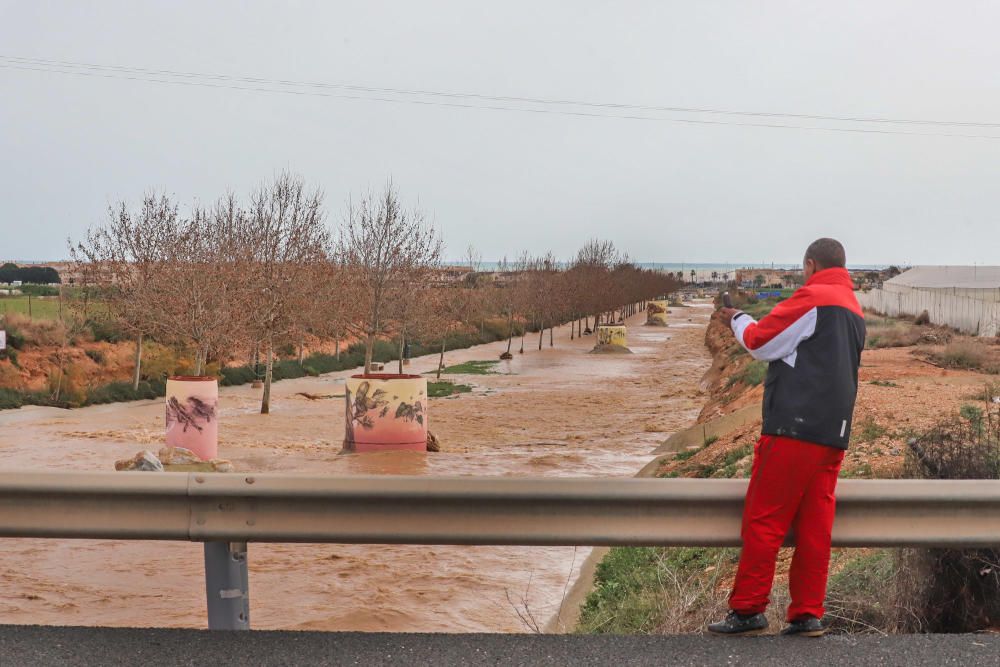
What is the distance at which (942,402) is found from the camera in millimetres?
17406

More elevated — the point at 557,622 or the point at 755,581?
the point at 755,581

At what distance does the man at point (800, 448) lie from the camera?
4.49 metres

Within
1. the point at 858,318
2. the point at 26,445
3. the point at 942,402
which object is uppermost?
the point at 858,318

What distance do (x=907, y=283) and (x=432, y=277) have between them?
64.1 m

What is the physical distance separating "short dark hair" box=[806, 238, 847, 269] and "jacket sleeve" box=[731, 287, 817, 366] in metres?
0.23

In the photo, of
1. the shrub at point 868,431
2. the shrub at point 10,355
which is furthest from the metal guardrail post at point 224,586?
the shrub at point 10,355

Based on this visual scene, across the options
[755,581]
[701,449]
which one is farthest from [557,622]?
[701,449]

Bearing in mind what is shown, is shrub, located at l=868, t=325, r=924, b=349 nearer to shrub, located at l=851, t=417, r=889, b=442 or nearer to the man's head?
shrub, located at l=851, t=417, r=889, b=442

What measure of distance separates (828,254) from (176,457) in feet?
52.7

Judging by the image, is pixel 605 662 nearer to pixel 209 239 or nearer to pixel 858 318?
pixel 858 318

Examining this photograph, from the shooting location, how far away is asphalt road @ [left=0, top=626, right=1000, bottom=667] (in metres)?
4.20

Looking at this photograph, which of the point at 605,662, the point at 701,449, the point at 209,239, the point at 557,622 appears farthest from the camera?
the point at 209,239

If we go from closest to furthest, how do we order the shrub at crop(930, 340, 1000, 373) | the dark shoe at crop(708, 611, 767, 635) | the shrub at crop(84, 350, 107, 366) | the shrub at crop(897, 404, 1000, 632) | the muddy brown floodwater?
the dark shoe at crop(708, 611, 767, 635) → the shrub at crop(897, 404, 1000, 632) → the muddy brown floodwater → the shrub at crop(930, 340, 1000, 373) → the shrub at crop(84, 350, 107, 366)

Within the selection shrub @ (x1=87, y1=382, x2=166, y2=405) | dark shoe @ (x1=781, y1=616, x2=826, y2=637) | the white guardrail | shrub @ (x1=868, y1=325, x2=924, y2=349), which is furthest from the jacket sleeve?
shrub @ (x1=87, y1=382, x2=166, y2=405)
